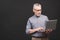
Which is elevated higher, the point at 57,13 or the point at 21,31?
the point at 57,13

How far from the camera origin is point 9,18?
1.88 meters

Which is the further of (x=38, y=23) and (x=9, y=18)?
(x=9, y=18)

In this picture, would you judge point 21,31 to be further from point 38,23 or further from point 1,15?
point 38,23

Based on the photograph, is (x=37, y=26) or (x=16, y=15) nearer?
(x=37, y=26)

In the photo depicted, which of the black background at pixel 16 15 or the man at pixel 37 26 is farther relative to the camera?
the black background at pixel 16 15

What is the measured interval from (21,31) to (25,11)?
0.22 metres

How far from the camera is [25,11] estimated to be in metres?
1.88

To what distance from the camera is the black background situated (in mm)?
1866

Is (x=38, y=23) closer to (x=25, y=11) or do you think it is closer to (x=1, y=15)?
(x=25, y=11)

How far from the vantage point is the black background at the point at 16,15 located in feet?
6.12

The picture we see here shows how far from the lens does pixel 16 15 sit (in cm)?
188

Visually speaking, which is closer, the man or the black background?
the man

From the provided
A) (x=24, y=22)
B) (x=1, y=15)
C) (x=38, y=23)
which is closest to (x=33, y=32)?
(x=38, y=23)

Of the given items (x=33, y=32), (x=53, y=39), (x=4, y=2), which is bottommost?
(x=53, y=39)
